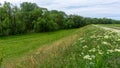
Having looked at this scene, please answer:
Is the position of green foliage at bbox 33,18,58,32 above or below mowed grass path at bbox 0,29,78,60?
below

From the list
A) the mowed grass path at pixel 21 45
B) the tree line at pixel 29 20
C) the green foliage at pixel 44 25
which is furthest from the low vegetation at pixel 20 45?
the green foliage at pixel 44 25

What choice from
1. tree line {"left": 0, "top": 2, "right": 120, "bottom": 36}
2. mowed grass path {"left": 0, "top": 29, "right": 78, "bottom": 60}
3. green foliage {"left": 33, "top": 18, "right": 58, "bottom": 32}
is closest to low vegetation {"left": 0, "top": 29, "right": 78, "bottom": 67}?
mowed grass path {"left": 0, "top": 29, "right": 78, "bottom": 60}

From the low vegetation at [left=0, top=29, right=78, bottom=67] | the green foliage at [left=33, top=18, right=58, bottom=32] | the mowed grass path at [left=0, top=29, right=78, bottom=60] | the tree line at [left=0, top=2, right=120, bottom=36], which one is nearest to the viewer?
the low vegetation at [left=0, top=29, right=78, bottom=67]

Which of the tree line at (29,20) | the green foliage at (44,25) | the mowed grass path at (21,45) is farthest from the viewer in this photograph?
the green foliage at (44,25)

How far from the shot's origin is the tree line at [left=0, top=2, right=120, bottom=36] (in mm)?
85125

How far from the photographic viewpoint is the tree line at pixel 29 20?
8512 centimetres

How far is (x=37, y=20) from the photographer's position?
9469cm

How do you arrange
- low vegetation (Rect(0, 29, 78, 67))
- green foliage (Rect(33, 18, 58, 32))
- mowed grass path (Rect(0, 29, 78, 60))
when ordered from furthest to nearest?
1. green foliage (Rect(33, 18, 58, 32))
2. mowed grass path (Rect(0, 29, 78, 60))
3. low vegetation (Rect(0, 29, 78, 67))

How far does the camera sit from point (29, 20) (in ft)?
318

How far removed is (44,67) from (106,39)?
2.17 m

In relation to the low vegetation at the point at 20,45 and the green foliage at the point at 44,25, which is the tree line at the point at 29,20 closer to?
the green foliage at the point at 44,25

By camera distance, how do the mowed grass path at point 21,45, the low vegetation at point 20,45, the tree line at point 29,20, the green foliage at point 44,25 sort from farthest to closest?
the green foliage at point 44,25, the tree line at point 29,20, the mowed grass path at point 21,45, the low vegetation at point 20,45

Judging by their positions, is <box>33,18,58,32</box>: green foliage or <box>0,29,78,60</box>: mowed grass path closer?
<box>0,29,78,60</box>: mowed grass path

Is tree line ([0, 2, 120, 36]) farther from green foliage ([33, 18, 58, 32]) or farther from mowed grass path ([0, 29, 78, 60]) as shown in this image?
mowed grass path ([0, 29, 78, 60])
